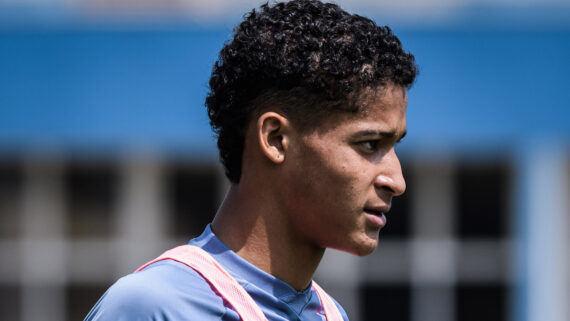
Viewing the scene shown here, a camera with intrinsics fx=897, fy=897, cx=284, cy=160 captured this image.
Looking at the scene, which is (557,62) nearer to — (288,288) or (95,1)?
(95,1)

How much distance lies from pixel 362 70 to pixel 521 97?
7.69 m

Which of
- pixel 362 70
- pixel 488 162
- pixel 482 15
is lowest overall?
pixel 362 70

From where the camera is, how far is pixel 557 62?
9.48m

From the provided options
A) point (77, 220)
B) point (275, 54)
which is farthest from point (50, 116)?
point (275, 54)

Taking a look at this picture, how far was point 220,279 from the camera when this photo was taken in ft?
6.93

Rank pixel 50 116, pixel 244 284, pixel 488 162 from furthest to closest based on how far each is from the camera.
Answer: pixel 488 162
pixel 50 116
pixel 244 284

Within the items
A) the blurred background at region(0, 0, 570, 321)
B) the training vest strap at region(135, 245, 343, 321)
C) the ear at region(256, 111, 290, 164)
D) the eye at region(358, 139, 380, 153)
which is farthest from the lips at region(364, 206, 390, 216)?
the blurred background at region(0, 0, 570, 321)

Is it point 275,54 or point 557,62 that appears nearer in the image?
point 275,54

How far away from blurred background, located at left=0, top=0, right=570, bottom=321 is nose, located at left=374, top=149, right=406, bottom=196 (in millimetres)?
7047

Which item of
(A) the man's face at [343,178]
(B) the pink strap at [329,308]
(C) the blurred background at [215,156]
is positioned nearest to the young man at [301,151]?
(A) the man's face at [343,178]

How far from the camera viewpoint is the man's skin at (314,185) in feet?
7.11

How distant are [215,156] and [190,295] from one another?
798cm

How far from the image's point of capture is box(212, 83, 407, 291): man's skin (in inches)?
85.3

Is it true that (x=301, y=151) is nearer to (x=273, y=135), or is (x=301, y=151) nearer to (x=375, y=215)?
(x=273, y=135)
